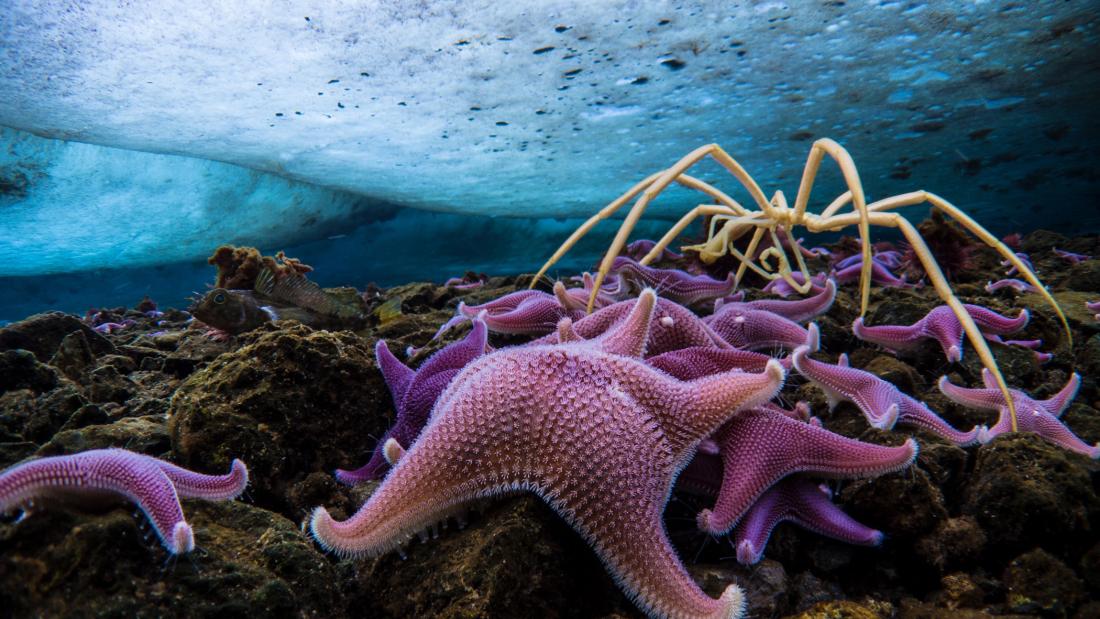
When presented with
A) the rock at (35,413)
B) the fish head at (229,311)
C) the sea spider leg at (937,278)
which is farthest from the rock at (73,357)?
the sea spider leg at (937,278)

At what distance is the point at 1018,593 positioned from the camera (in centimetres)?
117

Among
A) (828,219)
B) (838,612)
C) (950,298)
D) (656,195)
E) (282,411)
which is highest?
(656,195)

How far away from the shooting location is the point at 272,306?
10.2ft

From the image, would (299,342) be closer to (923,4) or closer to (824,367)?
(824,367)

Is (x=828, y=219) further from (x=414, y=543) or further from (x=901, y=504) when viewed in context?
(x=414, y=543)

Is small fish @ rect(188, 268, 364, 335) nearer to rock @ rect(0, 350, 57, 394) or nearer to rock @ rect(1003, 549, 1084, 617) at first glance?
rock @ rect(0, 350, 57, 394)

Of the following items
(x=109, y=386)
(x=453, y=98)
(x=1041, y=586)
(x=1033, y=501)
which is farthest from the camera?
(x=453, y=98)

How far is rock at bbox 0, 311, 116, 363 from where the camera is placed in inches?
114

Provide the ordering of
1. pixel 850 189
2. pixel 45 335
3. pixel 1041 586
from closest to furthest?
pixel 1041 586 → pixel 850 189 → pixel 45 335

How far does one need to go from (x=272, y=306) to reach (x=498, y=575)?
2.79 meters

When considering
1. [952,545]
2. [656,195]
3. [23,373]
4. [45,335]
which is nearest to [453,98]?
[45,335]

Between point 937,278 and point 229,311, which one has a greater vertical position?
point 937,278

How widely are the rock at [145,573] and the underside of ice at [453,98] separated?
5803 millimetres

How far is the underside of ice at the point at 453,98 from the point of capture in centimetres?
545
